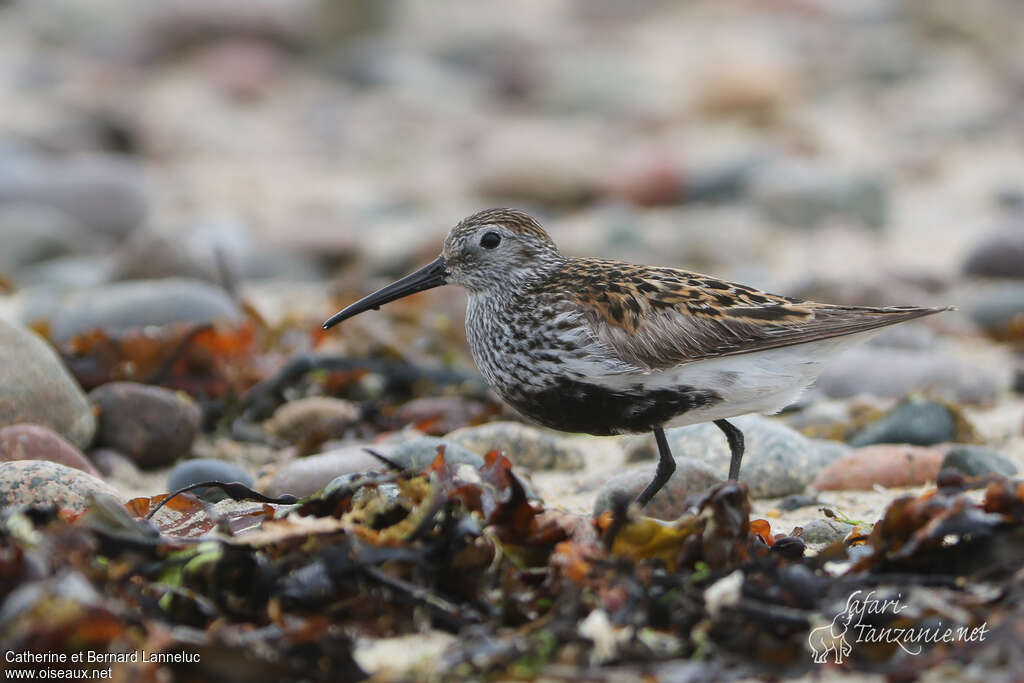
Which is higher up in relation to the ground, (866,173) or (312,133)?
(866,173)

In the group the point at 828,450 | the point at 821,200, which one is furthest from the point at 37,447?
the point at 821,200

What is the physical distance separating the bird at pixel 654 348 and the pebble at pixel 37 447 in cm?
151

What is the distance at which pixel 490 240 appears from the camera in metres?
4.44

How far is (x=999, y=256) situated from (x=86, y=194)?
722cm

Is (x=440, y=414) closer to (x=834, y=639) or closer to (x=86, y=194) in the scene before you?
(x=834, y=639)

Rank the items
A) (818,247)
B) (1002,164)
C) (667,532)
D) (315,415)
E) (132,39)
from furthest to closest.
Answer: (132,39), (1002,164), (818,247), (315,415), (667,532)

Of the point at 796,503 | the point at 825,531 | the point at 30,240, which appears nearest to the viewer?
the point at 825,531

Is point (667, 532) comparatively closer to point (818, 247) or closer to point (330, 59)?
point (818, 247)

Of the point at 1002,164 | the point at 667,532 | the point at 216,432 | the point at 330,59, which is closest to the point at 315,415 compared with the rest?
the point at 216,432

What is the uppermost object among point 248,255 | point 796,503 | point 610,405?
point 610,405

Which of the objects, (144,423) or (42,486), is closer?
(42,486)

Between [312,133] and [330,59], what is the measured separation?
3.56 metres

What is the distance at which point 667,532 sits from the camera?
3.13 m

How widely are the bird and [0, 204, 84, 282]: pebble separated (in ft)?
17.9
